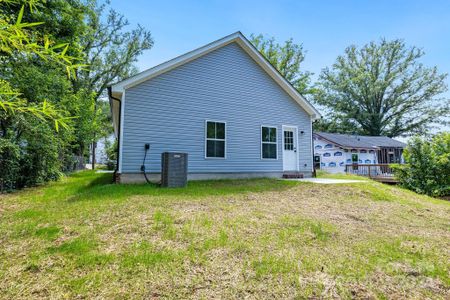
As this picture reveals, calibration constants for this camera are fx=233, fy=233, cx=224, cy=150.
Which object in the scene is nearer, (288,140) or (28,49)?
(28,49)

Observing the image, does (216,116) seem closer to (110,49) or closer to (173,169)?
(173,169)

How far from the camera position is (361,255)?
2709 millimetres

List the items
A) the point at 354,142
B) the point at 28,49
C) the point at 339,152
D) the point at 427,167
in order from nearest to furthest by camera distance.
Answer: the point at 28,49
the point at 427,167
the point at 339,152
the point at 354,142

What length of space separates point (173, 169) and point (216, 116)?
9.82ft

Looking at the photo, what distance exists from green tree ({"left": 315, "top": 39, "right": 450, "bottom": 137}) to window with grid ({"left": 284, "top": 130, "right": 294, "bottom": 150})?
90.3 ft

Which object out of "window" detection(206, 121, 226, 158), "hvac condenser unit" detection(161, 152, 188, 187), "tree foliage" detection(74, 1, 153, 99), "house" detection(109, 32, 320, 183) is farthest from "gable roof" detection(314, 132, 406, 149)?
"tree foliage" detection(74, 1, 153, 99)

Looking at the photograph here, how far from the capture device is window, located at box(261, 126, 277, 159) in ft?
31.6

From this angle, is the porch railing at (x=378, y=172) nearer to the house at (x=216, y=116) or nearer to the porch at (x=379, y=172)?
the porch at (x=379, y=172)

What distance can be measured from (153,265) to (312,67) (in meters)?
25.6

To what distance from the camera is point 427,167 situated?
967cm

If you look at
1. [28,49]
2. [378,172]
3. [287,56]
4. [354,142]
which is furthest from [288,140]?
[287,56]

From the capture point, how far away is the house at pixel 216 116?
748 centimetres

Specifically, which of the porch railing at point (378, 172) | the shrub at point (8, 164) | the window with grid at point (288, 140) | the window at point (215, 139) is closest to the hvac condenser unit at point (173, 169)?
the window at point (215, 139)

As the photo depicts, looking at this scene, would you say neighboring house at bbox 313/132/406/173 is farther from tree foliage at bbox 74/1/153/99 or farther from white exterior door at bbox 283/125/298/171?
tree foliage at bbox 74/1/153/99
